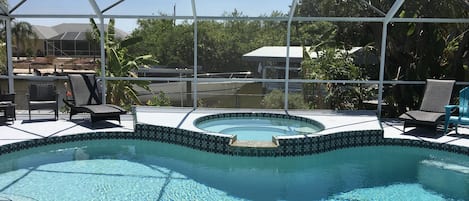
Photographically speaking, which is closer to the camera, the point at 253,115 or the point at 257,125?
the point at 257,125

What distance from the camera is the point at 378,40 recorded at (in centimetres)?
1161

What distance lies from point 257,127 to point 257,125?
5.4 inches

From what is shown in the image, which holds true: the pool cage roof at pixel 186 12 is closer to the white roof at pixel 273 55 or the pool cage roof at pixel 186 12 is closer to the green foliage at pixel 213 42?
the white roof at pixel 273 55

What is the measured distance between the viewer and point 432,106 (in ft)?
28.0

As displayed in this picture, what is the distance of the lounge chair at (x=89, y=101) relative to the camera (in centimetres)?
841

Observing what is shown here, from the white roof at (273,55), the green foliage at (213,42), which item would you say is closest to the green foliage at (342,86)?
the white roof at (273,55)

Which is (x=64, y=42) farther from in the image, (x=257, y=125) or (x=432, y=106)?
(x=432, y=106)

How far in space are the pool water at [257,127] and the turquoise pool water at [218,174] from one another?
4.13ft

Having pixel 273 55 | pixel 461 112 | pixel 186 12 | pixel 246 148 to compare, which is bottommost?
pixel 246 148

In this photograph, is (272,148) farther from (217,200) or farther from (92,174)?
(92,174)

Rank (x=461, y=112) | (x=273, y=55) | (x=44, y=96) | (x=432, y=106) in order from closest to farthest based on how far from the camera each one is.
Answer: (x=461, y=112), (x=432, y=106), (x=44, y=96), (x=273, y=55)

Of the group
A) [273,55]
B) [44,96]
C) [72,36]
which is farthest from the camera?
[72,36]

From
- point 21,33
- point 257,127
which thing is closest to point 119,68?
point 257,127

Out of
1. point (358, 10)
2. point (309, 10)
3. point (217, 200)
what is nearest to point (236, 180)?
point (217, 200)
